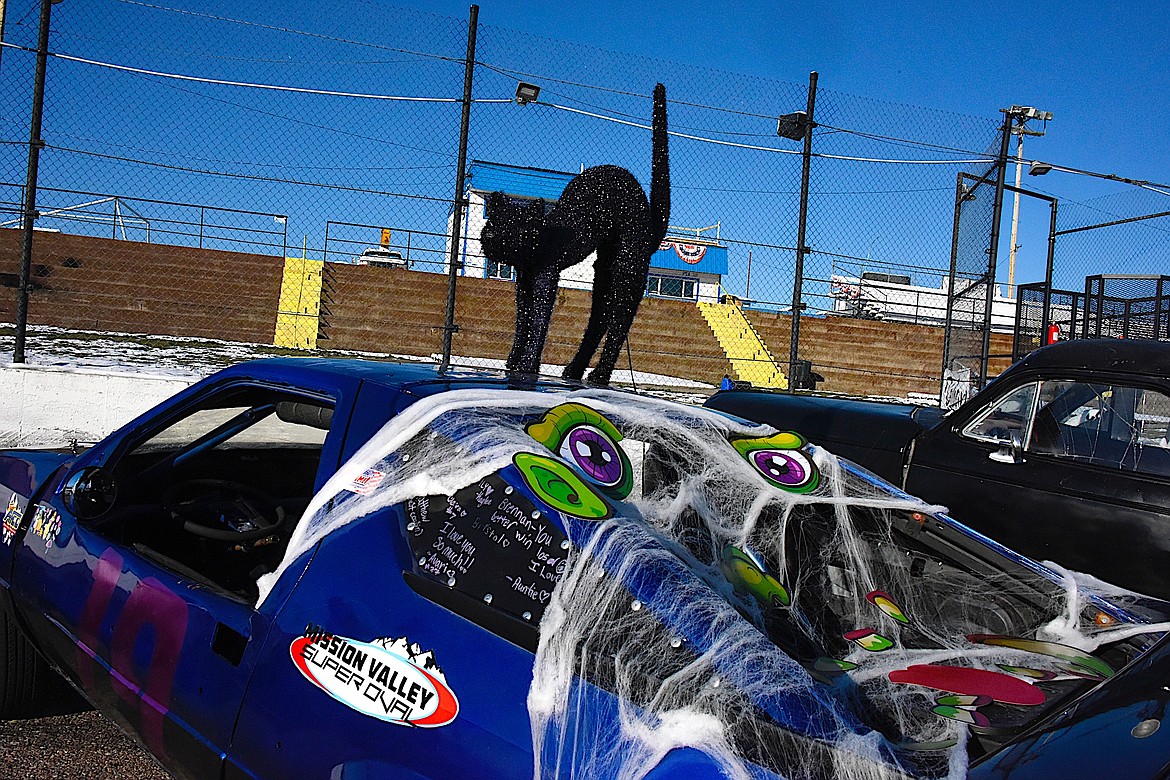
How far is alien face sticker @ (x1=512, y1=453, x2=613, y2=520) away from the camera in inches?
67.9

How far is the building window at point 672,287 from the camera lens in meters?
23.7

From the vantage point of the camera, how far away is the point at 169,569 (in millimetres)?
2275

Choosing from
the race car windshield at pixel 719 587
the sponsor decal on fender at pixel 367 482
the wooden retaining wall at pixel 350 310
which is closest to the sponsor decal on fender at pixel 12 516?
the race car windshield at pixel 719 587

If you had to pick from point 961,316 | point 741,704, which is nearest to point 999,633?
point 741,704

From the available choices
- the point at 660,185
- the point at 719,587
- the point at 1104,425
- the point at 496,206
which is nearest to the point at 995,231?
the point at 660,185

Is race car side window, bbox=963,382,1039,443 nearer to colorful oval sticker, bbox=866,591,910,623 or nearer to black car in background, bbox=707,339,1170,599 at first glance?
black car in background, bbox=707,339,1170,599

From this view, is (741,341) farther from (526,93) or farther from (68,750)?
(68,750)

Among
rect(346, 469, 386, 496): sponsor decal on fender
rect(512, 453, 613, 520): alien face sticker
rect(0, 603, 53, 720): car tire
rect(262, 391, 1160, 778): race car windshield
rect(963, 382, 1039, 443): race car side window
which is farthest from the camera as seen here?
rect(963, 382, 1039, 443): race car side window

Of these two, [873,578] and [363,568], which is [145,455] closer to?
[363,568]

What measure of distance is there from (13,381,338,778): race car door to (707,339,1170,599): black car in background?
3.07 metres

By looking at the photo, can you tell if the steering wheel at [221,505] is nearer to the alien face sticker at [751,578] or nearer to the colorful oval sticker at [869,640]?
the alien face sticker at [751,578]

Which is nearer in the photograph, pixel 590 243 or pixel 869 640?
pixel 869 640

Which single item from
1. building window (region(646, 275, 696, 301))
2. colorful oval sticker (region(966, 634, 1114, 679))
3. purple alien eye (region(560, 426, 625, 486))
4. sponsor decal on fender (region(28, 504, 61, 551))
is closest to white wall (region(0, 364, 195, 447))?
sponsor decal on fender (region(28, 504, 61, 551))

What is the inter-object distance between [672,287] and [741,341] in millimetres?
4129
